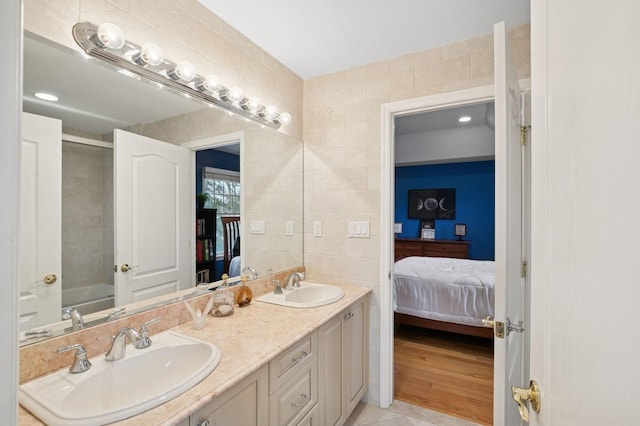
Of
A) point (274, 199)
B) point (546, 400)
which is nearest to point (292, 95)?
point (274, 199)

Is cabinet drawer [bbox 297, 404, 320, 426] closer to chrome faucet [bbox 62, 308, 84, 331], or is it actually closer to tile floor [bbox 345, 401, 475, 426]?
tile floor [bbox 345, 401, 475, 426]

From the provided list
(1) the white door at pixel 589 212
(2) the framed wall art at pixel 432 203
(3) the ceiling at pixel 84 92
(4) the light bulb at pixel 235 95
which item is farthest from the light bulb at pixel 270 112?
(2) the framed wall art at pixel 432 203

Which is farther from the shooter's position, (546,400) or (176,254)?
(176,254)

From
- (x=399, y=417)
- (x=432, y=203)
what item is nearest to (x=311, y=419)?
(x=399, y=417)

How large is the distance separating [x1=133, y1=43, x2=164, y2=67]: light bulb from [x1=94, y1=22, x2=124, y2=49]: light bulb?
107mm

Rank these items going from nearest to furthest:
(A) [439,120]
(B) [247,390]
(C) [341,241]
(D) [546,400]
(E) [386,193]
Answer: (D) [546,400]
(B) [247,390]
(E) [386,193]
(C) [341,241]
(A) [439,120]

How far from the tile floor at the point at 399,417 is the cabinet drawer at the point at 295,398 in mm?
715

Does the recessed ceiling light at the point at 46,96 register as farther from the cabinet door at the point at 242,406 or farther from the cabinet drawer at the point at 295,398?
the cabinet drawer at the point at 295,398

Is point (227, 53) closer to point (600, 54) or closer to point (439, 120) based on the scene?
point (600, 54)

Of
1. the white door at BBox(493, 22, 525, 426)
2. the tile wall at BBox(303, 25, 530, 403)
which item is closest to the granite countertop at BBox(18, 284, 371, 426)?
the tile wall at BBox(303, 25, 530, 403)

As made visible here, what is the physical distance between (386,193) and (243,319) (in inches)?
48.9

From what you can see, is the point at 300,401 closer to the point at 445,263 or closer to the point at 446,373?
the point at 446,373

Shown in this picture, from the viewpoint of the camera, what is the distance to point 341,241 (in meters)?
2.28

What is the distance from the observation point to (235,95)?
1.76m
